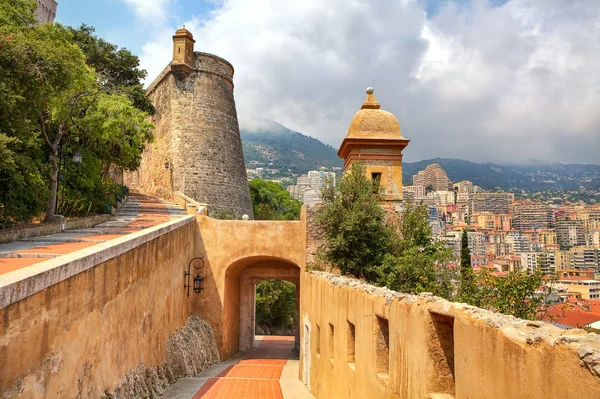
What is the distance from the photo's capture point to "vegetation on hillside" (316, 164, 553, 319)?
11.5 meters

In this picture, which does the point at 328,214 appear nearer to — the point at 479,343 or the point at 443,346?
the point at 443,346

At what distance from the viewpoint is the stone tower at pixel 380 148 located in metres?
16.7

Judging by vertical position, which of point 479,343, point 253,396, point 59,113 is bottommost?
point 253,396

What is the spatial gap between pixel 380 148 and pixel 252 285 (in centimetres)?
886

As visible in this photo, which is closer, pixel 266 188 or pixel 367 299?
pixel 367 299

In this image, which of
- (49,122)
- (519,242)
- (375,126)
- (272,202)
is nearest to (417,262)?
(375,126)

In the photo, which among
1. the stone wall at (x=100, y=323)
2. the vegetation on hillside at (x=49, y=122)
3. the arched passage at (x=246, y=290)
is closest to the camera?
the stone wall at (x=100, y=323)

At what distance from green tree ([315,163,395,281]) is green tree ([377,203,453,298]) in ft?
1.50

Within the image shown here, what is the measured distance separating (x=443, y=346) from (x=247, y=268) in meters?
16.2

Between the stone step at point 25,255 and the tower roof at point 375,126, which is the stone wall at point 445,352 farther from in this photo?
the tower roof at point 375,126

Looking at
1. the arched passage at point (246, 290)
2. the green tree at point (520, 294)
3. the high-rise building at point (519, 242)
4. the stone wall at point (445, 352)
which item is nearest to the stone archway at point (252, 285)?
the arched passage at point (246, 290)

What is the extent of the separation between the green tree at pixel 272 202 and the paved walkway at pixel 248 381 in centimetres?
2479

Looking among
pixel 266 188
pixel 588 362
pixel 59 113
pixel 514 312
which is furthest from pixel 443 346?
pixel 266 188

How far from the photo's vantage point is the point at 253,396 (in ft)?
39.7
